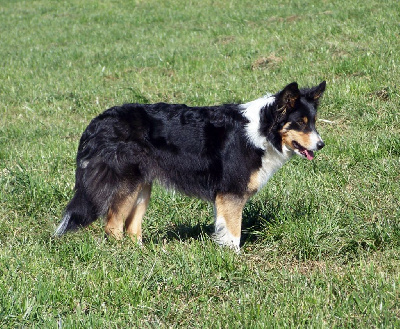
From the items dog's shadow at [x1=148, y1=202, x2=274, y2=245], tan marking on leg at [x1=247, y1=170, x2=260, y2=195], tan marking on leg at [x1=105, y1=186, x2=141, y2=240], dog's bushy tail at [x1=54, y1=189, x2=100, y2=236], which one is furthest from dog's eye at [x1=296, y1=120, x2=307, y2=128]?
dog's bushy tail at [x1=54, y1=189, x2=100, y2=236]

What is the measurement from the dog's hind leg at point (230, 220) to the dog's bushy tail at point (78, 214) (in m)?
1.08

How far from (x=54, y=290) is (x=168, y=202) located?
208 cm

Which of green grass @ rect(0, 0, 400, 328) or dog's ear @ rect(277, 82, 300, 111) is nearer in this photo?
green grass @ rect(0, 0, 400, 328)

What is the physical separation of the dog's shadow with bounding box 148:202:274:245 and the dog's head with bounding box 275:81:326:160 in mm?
775

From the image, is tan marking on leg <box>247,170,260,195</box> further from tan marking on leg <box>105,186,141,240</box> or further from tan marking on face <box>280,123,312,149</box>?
tan marking on leg <box>105,186,141,240</box>

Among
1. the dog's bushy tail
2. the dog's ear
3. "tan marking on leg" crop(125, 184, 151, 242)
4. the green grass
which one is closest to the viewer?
the green grass

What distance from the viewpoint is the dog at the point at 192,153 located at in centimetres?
479

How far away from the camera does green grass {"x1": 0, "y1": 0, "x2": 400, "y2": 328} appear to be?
375 cm

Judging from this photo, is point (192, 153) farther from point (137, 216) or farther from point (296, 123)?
point (296, 123)

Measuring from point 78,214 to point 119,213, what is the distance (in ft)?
1.17

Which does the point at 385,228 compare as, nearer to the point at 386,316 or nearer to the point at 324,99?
the point at 386,316

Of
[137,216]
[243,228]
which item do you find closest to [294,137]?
[243,228]

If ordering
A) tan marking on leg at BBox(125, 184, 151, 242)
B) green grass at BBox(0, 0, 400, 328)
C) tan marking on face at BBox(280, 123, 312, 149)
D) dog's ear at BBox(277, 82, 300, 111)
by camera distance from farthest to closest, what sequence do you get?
tan marking on leg at BBox(125, 184, 151, 242) < tan marking on face at BBox(280, 123, 312, 149) < dog's ear at BBox(277, 82, 300, 111) < green grass at BBox(0, 0, 400, 328)

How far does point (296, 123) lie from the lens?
476cm
